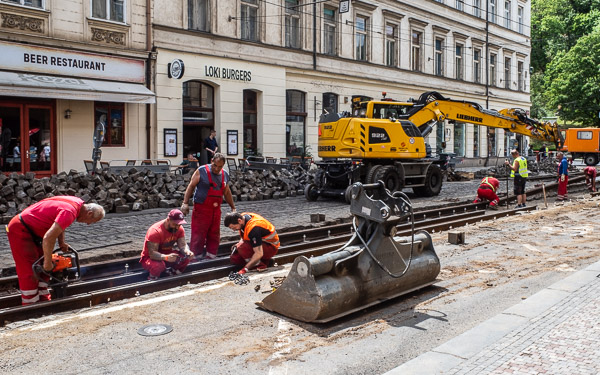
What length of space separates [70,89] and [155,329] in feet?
42.4

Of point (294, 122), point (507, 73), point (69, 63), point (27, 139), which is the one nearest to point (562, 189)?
point (294, 122)

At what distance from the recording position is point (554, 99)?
5106cm

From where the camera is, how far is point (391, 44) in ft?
99.2

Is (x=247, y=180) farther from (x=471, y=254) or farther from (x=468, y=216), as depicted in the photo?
(x=471, y=254)

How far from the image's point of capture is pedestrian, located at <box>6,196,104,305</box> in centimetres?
597

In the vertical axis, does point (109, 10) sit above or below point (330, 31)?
below

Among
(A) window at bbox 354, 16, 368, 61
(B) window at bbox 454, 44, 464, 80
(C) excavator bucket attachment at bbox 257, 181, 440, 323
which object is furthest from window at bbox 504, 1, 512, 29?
(C) excavator bucket attachment at bbox 257, 181, 440, 323

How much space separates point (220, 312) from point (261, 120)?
58.4 ft

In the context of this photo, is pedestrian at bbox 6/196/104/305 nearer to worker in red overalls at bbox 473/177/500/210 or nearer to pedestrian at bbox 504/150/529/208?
worker in red overalls at bbox 473/177/500/210

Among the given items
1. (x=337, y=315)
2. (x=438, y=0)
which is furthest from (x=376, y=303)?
(x=438, y=0)

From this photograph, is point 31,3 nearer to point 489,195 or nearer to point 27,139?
point 27,139

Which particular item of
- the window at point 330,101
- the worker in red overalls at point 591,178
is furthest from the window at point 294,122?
the worker in red overalls at point 591,178

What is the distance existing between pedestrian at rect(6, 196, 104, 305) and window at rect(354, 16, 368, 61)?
23.4 m

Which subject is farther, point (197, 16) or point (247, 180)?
point (197, 16)
